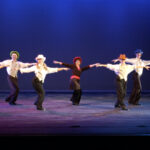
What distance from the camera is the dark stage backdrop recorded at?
11.6 meters

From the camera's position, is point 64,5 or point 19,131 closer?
point 19,131

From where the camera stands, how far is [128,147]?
4348 millimetres

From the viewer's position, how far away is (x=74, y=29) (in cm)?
1168

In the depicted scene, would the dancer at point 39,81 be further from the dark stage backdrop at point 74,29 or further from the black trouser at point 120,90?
the dark stage backdrop at point 74,29

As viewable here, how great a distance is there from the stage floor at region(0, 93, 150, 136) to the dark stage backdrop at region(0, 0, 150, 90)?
136 inches

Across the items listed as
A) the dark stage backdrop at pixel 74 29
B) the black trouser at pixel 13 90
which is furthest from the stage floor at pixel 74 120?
the dark stage backdrop at pixel 74 29

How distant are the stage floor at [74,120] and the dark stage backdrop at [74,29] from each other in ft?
11.3

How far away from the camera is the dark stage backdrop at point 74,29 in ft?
37.9

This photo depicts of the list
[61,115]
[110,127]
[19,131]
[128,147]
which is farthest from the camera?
[61,115]

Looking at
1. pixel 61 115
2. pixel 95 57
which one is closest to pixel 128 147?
pixel 61 115

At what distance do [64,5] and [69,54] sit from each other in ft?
5.66

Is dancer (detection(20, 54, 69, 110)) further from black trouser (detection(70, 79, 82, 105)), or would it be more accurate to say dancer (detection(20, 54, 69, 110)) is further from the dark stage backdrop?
the dark stage backdrop

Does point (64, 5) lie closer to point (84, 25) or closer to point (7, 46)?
point (84, 25)

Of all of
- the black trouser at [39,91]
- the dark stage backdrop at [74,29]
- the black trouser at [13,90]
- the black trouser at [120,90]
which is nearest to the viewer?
the black trouser at [39,91]
